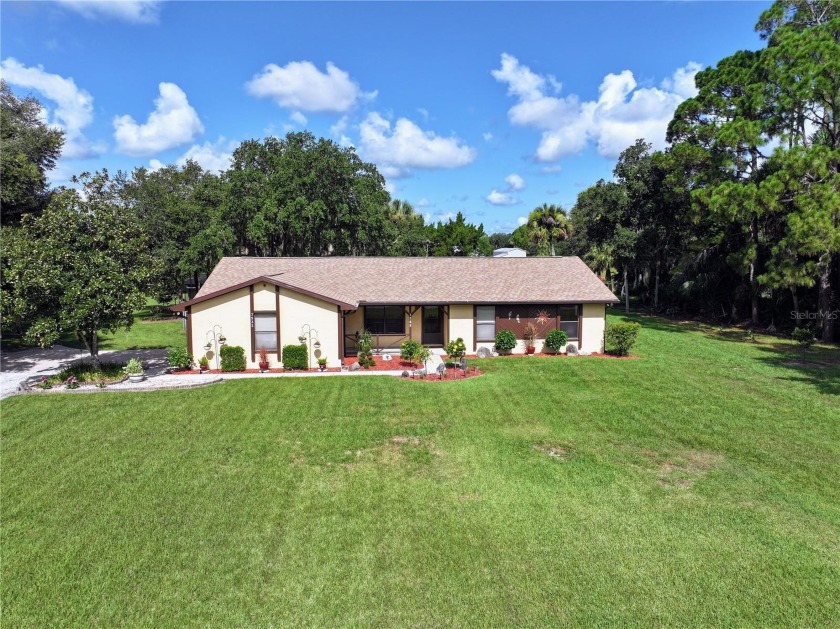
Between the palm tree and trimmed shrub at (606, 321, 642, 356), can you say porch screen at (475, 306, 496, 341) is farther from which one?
the palm tree

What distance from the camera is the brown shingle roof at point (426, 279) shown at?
69.3 feet

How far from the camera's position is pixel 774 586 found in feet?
20.7

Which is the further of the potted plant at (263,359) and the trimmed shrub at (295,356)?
the potted plant at (263,359)

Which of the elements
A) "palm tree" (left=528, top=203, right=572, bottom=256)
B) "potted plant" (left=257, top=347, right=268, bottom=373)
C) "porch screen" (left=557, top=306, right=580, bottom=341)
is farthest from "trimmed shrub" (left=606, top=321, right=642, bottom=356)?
"palm tree" (left=528, top=203, right=572, bottom=256)

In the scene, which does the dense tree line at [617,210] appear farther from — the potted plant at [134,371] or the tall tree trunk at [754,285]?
the potted plant at [134,371]

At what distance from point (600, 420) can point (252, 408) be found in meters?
9.89

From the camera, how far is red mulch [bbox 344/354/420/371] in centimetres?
1896

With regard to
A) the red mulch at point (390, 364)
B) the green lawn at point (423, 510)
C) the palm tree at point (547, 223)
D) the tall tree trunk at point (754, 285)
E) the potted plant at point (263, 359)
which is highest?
the palm tree at point (547, 223)

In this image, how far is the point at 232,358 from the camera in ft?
60.4

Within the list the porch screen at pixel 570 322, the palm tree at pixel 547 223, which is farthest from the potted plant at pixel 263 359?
the palm tree at pixel 547 223

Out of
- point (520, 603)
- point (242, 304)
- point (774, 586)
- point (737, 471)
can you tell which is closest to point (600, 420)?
point (737, 471)

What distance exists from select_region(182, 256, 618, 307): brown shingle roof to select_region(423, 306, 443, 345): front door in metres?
1.04

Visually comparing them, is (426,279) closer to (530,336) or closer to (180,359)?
(530,336)

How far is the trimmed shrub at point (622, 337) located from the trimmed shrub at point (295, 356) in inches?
519
